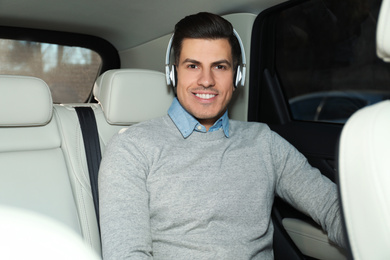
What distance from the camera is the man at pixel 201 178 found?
130cm

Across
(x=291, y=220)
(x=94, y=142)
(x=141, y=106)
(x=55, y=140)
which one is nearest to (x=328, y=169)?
(x=291, y=220)

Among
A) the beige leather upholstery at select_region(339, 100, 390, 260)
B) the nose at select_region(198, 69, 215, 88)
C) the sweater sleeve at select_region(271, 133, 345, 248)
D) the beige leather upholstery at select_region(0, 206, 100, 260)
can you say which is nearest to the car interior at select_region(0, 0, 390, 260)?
the beige leather upholstery at select_region(339, 100, 390, 260)

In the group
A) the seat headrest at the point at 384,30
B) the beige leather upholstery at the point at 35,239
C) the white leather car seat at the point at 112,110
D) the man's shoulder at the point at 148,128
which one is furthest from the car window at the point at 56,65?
the beige leather upholstery at the point at 35,239

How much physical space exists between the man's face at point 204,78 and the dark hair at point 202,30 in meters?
0.02

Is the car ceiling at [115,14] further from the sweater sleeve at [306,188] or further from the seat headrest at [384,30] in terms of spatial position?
the seat headrest at [384,30]

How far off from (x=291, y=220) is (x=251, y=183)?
0.37 meters

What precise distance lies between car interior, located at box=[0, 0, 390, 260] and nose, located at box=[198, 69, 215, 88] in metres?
0.27

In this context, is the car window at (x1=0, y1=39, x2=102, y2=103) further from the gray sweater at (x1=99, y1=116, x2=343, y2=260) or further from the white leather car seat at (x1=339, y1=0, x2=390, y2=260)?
the white leather car seat at (x1=339, y1=0, x2=390, y2=260)

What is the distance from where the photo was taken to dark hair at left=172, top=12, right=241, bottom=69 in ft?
5.13

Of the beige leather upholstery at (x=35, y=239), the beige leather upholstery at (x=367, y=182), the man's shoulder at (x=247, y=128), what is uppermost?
the beige leather upholstery at (x=35, y=239)

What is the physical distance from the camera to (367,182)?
728 millimetres

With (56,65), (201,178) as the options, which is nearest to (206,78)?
(201,178)

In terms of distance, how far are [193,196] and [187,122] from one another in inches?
10.9

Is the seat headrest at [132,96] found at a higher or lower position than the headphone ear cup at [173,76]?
lower
